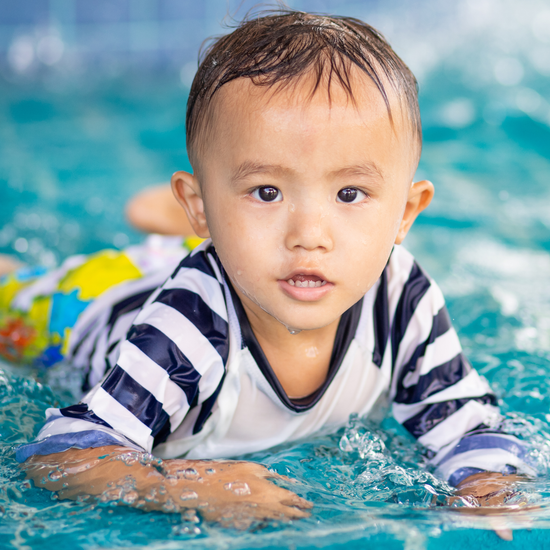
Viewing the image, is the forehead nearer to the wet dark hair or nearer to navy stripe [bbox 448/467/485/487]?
the wet dark hair

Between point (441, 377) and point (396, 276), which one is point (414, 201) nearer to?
point (396, 276)

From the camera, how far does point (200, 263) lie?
1.56 metres

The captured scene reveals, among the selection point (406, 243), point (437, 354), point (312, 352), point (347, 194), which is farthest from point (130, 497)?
point (406, 243)

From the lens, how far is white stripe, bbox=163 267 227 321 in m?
1.50

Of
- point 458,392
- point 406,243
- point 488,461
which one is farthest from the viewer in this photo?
point 406,243

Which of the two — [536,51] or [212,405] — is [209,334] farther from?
[536,51]

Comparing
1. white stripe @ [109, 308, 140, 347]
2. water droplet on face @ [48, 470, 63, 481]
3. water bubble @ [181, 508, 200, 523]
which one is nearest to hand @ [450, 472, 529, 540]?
water bubble @ [181, 508, 200, 523]

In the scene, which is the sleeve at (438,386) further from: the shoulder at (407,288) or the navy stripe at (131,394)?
the navy stripe at (131,394)

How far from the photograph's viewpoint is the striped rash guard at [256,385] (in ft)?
4.51

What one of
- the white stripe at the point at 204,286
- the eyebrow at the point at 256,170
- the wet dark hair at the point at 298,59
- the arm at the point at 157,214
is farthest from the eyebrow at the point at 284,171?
the arm at the point at 157,214

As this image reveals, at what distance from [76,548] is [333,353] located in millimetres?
679

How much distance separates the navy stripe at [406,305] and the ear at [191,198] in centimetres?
47

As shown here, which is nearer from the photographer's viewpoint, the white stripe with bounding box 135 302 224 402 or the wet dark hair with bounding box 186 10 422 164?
the wet dark hair with bounding box 186 10 422 164

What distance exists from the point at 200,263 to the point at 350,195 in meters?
0.43
